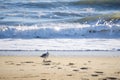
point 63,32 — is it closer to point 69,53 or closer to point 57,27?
point 57,27

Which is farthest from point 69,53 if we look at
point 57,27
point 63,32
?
point 57,27

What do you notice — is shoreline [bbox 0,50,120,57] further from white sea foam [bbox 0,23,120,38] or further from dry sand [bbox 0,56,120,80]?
white sea foam [bbox 0,23,120,38]

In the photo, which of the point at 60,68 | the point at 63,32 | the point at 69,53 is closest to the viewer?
the point at 60,68

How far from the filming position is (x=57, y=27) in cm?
1483

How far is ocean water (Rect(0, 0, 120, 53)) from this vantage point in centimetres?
1083

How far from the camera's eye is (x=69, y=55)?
919 cm

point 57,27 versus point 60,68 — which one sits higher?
point 57,27

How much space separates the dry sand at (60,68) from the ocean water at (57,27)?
1.69 m

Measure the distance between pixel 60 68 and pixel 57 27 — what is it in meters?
7.57

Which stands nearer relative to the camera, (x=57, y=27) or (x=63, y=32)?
(x=63, y=32)

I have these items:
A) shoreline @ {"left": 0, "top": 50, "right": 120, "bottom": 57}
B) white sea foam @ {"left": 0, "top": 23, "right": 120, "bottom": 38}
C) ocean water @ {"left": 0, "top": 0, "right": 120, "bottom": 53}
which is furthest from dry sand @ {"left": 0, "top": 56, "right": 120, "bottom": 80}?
white sea foam @ {"left": 0, "top": 23, "right": 120, "bottom": 38}

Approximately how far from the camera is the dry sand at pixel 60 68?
6.54 m

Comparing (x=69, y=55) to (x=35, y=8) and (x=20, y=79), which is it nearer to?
(x=20, y=79)

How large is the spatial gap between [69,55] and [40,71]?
2256 millimetres
